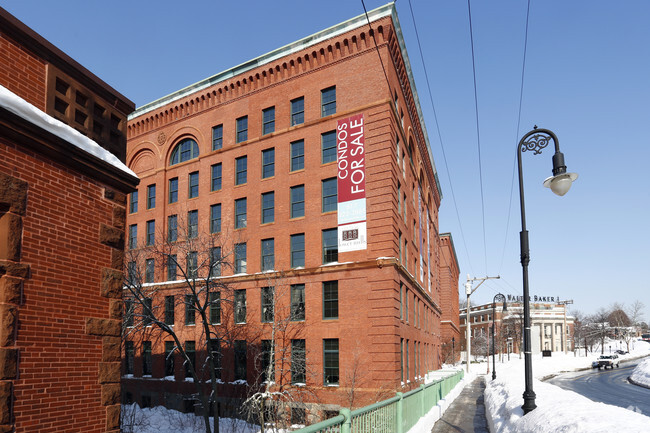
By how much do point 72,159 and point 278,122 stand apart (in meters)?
24.6

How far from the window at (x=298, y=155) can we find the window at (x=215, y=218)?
6.72 m

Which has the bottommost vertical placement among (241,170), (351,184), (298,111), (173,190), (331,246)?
(331,246)

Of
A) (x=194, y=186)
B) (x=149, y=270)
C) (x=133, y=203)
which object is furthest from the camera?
(x=133, y=203)

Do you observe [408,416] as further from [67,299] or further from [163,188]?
[163,188]

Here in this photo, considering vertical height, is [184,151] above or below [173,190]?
above

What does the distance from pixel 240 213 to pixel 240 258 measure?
10.3 ft

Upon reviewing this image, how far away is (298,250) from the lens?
97.3 feet

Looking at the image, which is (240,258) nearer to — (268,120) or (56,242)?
(268,120)

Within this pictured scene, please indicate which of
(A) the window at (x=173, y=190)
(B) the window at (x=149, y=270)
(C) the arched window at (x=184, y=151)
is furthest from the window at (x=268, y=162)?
(B) the window at (x=149, y=270)

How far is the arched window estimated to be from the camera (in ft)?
120

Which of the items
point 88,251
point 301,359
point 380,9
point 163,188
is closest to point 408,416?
point 88,251

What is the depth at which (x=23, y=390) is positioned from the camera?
6527mm

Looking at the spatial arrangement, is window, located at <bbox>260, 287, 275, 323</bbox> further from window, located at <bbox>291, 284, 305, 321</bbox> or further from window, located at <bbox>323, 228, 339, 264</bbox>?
window, located at <bbox>323, 228, 339, 264</bbox>

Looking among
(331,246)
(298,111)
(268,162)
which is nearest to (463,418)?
(331,246)
